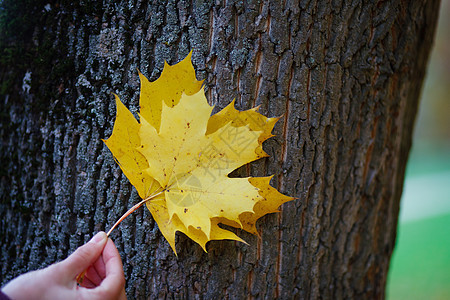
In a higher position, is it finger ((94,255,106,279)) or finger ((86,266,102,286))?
finger ((94,255,106,279))

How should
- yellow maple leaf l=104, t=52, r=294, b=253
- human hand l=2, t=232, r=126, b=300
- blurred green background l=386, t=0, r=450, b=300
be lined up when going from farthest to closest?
blurred green background l=386, t=0, r=450, b=300, yellow maple leaf l=104, t=52, r=294, b=253, human hand l=2, t=232, r=126, b=300

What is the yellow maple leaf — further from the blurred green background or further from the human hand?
the blurred green background

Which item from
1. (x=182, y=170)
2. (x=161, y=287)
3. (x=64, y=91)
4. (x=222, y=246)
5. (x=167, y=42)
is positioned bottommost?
(x=161, y=287)

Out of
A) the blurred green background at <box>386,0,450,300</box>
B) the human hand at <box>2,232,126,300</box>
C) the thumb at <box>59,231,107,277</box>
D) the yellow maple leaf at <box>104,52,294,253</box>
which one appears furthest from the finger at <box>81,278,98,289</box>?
the blurred green background at <box>386,0,450,300</box>

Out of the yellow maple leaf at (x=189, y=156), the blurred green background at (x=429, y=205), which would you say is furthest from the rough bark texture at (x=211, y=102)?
the blurred green background at (x=429, y=205)

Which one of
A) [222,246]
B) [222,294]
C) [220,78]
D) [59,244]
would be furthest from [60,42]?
[222,294]

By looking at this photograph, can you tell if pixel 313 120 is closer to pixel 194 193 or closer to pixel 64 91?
pixel 194 193
